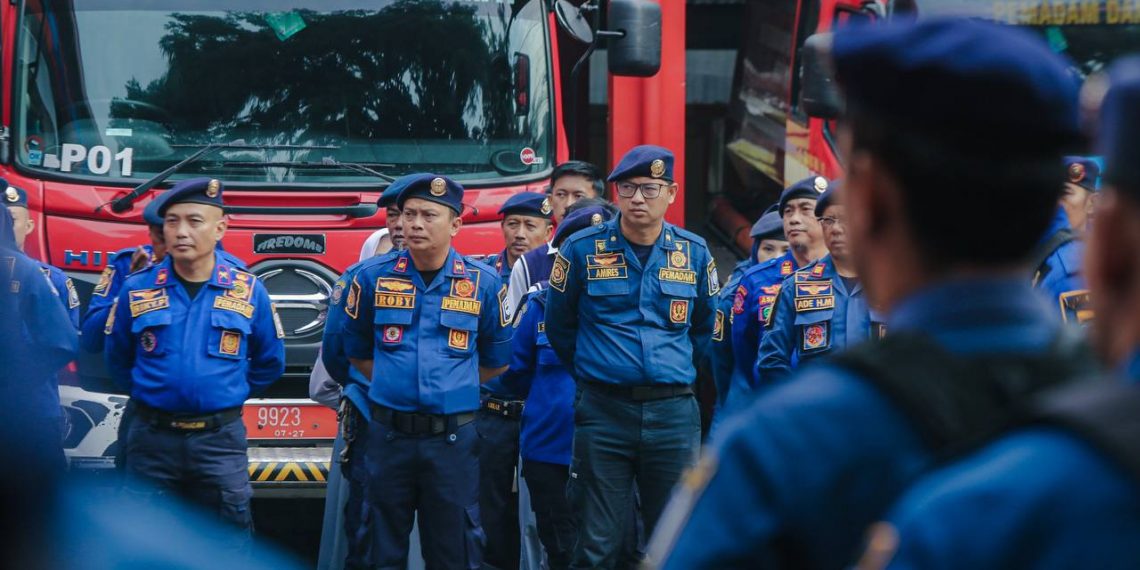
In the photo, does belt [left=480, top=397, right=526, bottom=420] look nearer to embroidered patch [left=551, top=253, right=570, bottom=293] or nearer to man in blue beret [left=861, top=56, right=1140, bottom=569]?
embroidered patch [left=551, top=253, right=570, bottom=293]

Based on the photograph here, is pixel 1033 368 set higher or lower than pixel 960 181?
lower

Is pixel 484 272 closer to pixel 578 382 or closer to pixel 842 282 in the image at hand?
pixel 578 382

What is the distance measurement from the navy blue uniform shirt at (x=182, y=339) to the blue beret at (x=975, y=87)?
15.2 feet

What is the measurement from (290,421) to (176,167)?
4.45ft

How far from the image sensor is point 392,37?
7.21 meters

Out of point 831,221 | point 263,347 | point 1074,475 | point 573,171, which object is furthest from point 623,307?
point 1074,475

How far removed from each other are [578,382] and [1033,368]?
15.0 feet

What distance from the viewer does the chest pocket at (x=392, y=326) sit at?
5766 mm

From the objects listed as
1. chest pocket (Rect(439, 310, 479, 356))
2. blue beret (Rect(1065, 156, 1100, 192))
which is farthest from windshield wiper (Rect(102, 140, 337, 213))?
blue beret (Rect(1065, 156, 1100, 192))

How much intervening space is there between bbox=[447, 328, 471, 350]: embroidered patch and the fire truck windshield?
5.03 ft

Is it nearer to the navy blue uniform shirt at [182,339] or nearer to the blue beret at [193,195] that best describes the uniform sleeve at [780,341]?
the navy blue uniform shirt at [182,339]

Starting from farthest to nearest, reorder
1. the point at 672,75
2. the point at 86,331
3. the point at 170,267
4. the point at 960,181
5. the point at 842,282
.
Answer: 1. the point at 672,75
2. the point at 86,331
3. the point at 170,267
4. the point at 842,282
5. the point at 960,181

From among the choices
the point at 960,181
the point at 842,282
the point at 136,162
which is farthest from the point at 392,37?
the point at 960,181

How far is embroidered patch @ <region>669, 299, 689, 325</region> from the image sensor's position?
5941 mm
